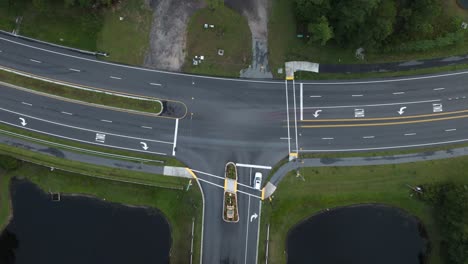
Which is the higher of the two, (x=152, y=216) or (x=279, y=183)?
(x=279, y=183)

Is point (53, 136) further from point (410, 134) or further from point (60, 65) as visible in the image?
point (410, 134)

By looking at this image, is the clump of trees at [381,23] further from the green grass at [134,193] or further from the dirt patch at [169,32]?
the green grass at [134,193]

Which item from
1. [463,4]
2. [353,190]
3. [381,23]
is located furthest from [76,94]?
[463,4]

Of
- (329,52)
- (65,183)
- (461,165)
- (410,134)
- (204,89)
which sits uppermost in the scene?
(329,52)

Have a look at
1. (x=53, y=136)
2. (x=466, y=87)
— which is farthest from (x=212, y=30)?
(x=466, y=87)

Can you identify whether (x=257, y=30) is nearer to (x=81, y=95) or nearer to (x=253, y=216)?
(x=253, y=216)

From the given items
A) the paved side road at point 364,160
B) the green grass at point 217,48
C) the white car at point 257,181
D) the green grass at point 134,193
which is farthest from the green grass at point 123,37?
the paved side road at point 364,160
